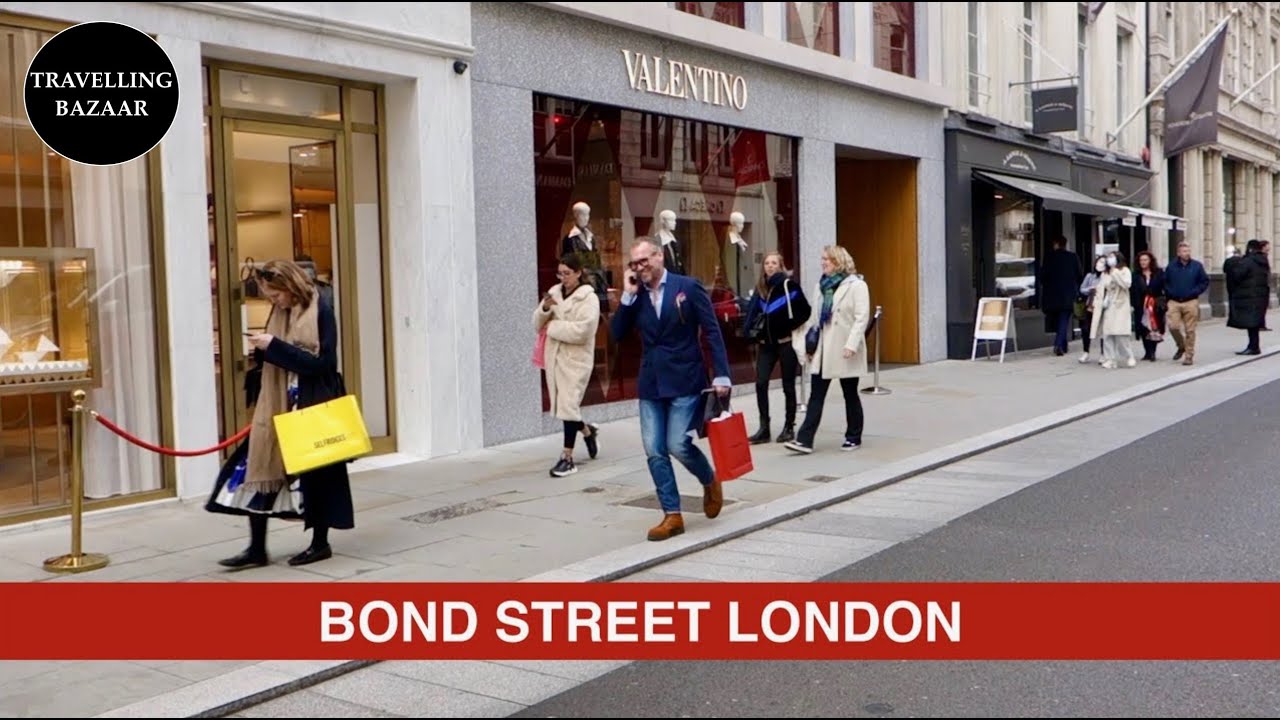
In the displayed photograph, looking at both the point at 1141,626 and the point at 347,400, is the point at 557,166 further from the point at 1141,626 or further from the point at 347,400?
the point at 1141,626

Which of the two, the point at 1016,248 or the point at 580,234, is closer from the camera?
the point at 580,234

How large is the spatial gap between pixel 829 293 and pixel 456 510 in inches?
168

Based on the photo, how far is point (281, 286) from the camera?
257 inches

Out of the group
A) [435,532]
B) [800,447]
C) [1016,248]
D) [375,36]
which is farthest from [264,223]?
[1016,248]

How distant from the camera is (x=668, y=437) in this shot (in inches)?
287

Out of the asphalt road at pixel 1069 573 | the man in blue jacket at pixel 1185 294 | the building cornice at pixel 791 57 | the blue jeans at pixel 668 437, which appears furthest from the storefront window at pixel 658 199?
the man in blue jacket at pixel 1185 294

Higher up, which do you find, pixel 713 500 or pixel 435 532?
pixel 713 500

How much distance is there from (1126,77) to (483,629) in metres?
27.4

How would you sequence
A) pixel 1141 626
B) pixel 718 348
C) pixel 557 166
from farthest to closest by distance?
pixel 557 166 < pixel 718 348 < pixel 1141 626

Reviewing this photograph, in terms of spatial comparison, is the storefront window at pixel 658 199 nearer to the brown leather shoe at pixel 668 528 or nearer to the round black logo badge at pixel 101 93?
the round black logo badge at pixel 101 93

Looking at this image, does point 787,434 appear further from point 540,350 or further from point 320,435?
point 320,435

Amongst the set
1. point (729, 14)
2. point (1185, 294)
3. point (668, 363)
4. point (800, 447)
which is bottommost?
point (800, 447)

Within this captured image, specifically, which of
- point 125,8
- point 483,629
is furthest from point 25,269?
point 483,629

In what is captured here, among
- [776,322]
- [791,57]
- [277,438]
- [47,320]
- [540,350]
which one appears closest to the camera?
[277,438]
